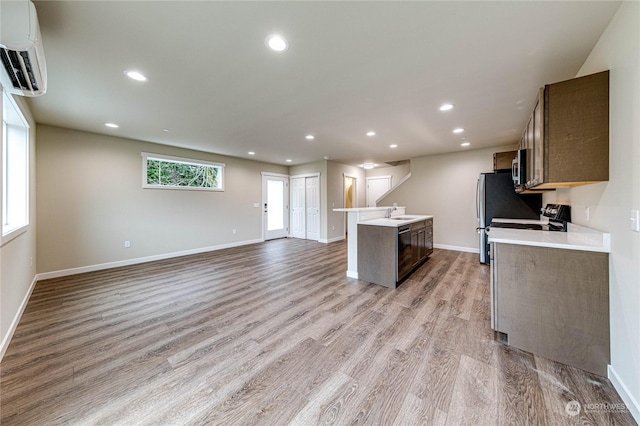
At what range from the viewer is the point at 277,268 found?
430 centimetres

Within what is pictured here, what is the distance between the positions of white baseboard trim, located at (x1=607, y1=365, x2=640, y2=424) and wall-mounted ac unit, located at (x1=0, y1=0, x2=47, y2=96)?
4.11 m

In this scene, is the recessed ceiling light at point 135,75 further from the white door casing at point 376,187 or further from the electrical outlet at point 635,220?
the white door casing at point 376,187

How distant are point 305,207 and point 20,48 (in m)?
6.29

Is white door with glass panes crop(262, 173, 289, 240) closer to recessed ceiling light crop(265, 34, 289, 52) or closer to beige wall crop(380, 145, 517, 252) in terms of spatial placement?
beige wall crop(380, 145, 517, 252)

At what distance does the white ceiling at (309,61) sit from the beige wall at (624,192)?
24 centimetres

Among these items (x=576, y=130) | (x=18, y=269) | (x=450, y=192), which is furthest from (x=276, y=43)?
(x=450, y=192)

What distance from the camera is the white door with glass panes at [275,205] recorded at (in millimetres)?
7164

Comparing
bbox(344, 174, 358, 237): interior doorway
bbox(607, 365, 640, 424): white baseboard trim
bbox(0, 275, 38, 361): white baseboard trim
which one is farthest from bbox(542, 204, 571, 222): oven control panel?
bbox(344, 174, 358, 237): interior doorway

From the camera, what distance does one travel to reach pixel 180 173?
543cm

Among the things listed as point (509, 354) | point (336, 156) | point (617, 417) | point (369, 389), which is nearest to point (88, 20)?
point (369, 389)

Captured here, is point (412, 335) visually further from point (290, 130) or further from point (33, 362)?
point (290, 130)

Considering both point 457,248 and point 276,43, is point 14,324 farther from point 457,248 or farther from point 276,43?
point 457,248

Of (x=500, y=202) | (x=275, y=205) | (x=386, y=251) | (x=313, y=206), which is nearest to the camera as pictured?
(x=386, y=251)

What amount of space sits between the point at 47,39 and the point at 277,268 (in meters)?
3.67
